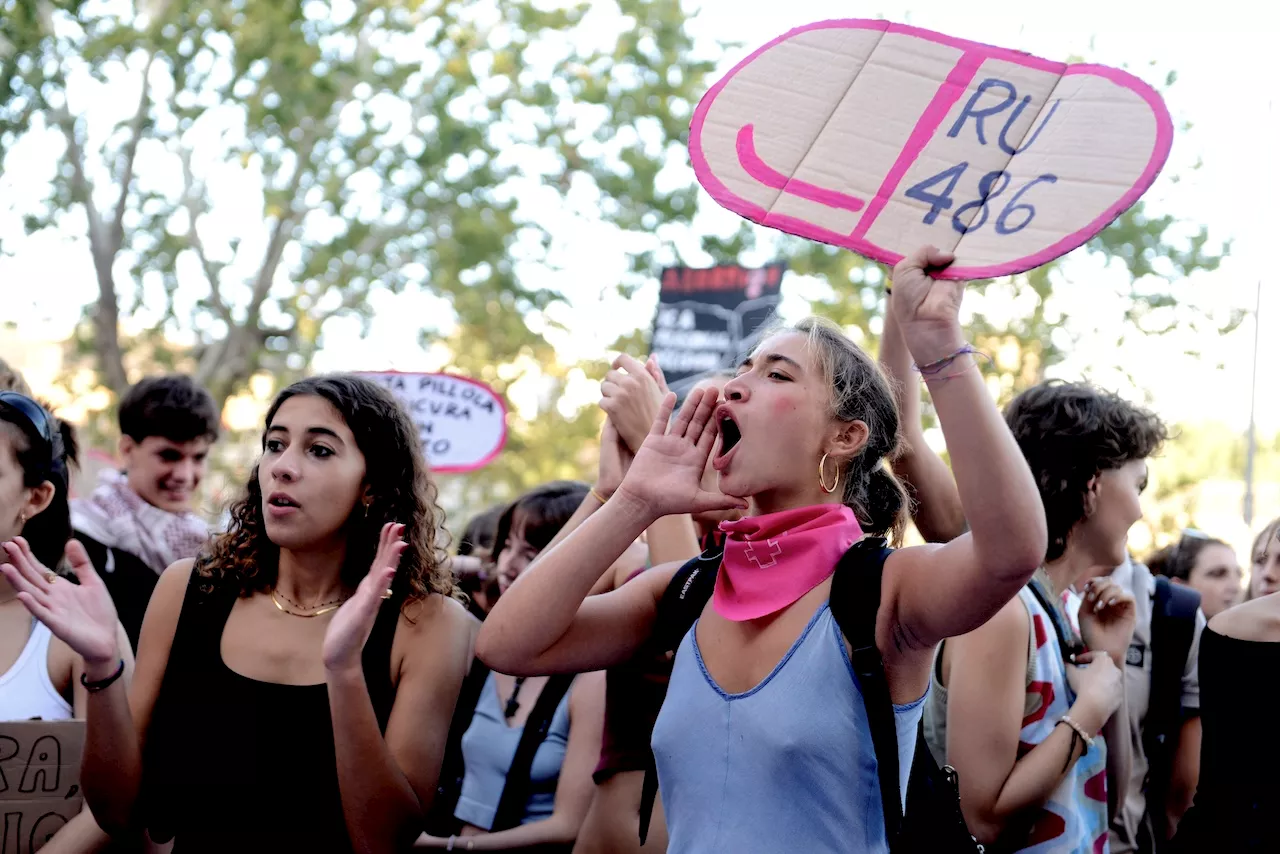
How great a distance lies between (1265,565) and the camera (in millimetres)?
3645

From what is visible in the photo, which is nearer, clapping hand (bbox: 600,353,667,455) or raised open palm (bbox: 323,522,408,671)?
raised open palm (bbox: 323,522,408,671)

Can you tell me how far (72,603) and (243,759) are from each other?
504 millimetres

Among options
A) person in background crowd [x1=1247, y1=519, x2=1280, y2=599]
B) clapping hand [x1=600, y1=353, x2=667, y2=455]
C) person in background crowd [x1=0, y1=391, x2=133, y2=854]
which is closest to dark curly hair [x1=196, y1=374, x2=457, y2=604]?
person in background crowd [x1=0, y1=391, x2=133, y2=854]

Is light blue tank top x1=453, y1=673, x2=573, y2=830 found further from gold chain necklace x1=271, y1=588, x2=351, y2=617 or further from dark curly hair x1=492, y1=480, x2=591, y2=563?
gold chain necklace x1=271, y1=588, x2=351, y2=617

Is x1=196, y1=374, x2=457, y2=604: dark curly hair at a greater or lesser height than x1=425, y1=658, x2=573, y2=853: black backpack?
greater

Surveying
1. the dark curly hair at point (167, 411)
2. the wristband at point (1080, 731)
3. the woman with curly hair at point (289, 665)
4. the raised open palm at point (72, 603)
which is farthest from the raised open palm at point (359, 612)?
the dark curly hair at point (167, 411)

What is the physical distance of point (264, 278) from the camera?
13.8 meters

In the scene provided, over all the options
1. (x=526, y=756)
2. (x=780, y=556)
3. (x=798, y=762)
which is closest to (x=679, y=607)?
(x=780, y=556)

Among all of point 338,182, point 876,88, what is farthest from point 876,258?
point 338,182

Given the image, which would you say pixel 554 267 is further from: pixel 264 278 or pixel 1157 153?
pixel 1157 153

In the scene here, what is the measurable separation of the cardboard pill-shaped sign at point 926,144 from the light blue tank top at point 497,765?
2.07 metres

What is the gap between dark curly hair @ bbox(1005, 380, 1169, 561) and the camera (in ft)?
11.2

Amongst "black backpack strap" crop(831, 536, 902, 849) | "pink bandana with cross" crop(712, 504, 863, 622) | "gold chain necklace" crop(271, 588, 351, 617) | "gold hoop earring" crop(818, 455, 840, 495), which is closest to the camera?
"black backpack strap" crop(831, 536, 902, 849)

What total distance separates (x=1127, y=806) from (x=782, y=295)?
482 centimetres
